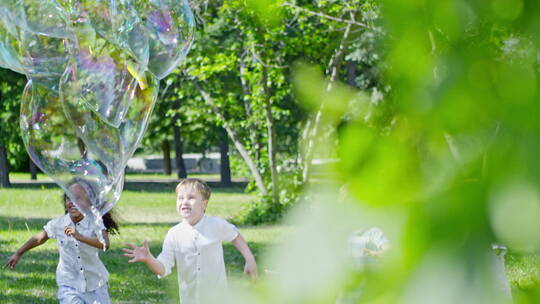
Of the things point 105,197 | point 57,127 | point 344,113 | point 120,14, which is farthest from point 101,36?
point 344,113

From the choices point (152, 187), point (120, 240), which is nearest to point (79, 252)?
point (120, 240)

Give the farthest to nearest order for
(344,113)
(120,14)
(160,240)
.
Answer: (160,240) → (120,14) → (344,113)

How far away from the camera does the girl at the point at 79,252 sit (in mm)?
5543

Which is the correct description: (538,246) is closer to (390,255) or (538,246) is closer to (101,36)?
(390,255)

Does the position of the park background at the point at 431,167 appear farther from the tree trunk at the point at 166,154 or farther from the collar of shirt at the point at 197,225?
the tree trunk at the point at 166,154

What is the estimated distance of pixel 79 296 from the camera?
558cm

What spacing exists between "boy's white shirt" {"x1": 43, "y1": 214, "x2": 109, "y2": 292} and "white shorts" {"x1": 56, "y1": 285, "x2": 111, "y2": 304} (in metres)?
0.03

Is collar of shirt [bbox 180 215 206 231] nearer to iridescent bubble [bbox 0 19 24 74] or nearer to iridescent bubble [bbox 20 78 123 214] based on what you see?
iridescent bubble [bbox 20 78 123 214]

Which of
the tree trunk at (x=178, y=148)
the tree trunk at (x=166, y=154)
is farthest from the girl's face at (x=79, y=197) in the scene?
the tree trunk at (x=166, y=154)

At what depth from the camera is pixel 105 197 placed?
566 centimetres

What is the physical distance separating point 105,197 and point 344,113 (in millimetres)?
5346

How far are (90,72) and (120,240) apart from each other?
7.05 meters

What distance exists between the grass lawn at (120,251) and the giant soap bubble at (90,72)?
1.11m

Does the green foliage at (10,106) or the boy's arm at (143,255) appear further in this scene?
the green foliage at (10,106)
